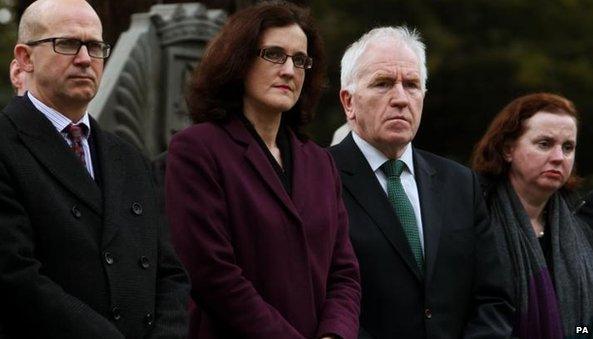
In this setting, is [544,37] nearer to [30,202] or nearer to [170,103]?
[170,103]

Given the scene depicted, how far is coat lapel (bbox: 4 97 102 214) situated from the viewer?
4559 mm

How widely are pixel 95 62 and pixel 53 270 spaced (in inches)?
26.3

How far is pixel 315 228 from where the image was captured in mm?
5098

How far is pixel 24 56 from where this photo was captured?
4.73 m

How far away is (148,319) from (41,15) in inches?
37.8

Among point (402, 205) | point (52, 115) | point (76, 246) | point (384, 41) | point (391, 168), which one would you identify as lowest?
point (76, 246)

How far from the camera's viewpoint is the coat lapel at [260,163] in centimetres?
502

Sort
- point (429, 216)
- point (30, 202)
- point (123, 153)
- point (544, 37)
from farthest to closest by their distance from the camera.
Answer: point (544, 37)
point (429, 216)
point (123, 153)
point (30, 202)

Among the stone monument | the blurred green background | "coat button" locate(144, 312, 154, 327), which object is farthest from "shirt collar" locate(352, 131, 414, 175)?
the blurred green background

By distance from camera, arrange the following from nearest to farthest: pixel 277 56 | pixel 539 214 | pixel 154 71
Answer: pixel 277 56 < pixel 539 214 < pixel 154 71

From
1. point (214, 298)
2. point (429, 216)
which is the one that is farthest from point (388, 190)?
point (214, 298)

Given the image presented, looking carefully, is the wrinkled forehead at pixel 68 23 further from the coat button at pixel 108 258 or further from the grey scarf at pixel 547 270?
A: the grey scarf at pixel 547 270

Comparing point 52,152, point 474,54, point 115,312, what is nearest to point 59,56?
point 52,152

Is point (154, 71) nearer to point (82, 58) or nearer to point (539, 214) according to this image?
point (539, 214)
